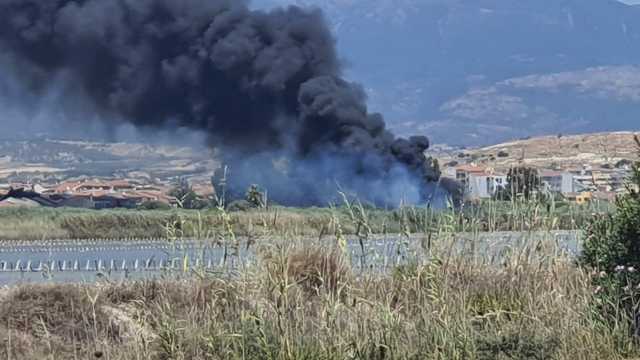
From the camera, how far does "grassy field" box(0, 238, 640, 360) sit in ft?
25.8

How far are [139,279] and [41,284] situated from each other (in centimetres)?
84

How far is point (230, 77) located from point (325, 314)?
161 feet

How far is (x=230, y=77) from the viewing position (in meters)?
56.7

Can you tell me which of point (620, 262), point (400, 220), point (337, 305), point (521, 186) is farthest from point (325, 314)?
point (521, 186)

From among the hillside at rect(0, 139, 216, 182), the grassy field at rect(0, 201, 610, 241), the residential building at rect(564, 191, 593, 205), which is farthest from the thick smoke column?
the grassy field at rect(0, 201, 610, 241)

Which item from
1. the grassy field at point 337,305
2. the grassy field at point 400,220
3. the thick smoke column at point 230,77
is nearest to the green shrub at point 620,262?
the grassy field at point 337,305

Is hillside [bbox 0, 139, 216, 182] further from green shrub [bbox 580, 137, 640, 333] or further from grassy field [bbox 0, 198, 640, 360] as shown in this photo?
green shrub [bbox 580, 137, 640, 333]

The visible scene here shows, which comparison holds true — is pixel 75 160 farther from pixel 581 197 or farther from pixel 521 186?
Answer: pixel 581 197

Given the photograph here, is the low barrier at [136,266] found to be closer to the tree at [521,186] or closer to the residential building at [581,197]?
the tree at [521,186]

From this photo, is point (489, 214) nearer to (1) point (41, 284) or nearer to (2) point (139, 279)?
(2) point (139, 279)

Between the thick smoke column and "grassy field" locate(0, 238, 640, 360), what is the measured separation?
1602 inches

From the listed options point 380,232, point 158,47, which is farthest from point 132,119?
point 380,232

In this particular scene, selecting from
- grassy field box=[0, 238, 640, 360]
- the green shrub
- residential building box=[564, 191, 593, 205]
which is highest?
residential building box=[564, 191, 593, 205]

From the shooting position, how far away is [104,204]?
53.7 meters
